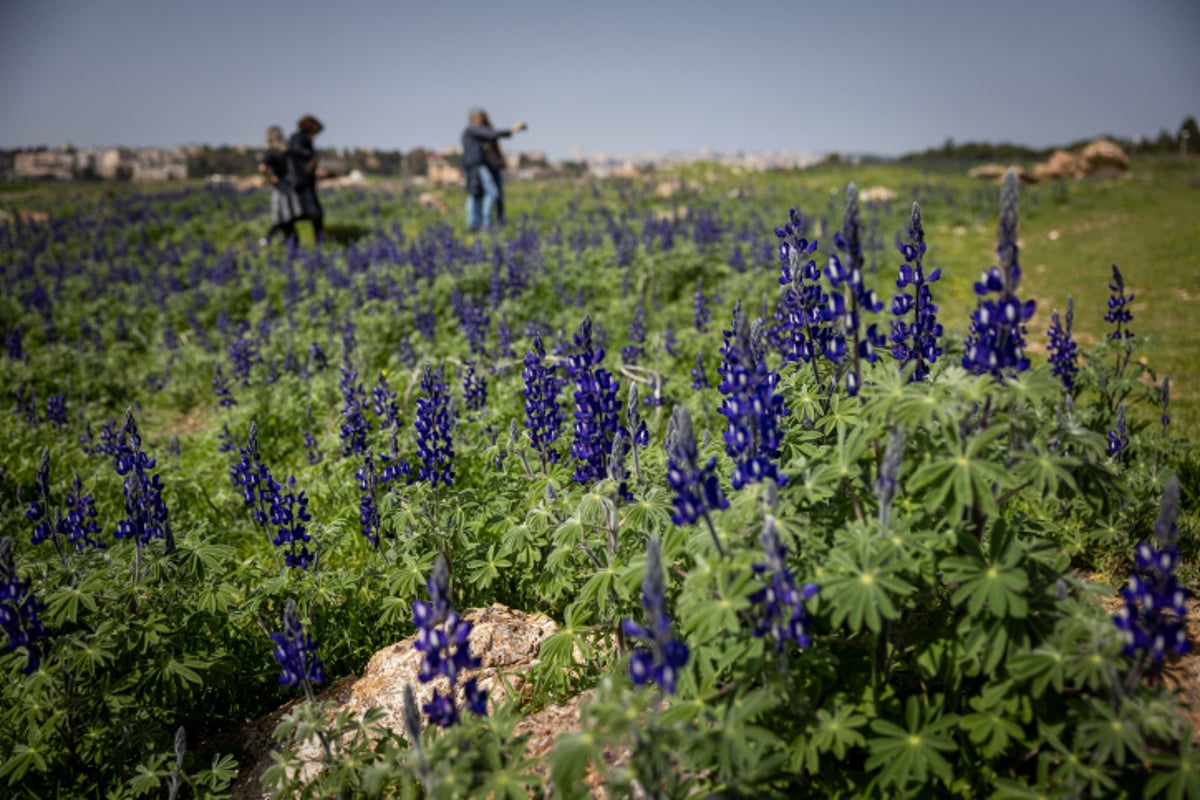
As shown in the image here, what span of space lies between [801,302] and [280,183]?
49.8 feet

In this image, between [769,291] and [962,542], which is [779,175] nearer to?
[769,291]

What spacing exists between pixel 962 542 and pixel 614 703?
1.25 metres

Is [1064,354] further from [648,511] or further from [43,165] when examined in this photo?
[43,165]

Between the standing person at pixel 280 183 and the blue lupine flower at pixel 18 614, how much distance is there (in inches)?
510

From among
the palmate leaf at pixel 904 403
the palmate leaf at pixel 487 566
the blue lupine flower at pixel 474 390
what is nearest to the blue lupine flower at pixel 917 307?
the palmate leaf at pixel 904 403

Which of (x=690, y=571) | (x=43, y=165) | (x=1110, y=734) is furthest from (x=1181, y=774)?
(x=43, y=165)

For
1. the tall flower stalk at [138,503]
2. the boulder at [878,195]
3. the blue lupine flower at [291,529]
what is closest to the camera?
the tall flower stalk at [138,503]

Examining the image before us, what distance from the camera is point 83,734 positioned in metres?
2.91

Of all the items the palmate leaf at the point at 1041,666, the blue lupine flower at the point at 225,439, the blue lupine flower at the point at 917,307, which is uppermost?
the blue lupine flower at the point at 917,307

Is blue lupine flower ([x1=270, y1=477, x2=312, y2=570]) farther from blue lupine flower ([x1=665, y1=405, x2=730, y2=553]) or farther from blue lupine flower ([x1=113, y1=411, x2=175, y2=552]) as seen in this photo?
blue lupine flower ([x1=665, y1=405, x2=730, y2=553])

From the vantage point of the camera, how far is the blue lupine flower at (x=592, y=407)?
322 cm

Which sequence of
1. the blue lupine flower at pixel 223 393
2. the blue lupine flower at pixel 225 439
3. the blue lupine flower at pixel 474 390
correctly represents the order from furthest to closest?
the blue lupine flower at pixel 223 393, the blue lupine flower at pixel 225 439, the blue lupine flower at pixel 474 390

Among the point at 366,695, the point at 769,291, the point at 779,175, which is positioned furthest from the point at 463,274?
the point at 779,175

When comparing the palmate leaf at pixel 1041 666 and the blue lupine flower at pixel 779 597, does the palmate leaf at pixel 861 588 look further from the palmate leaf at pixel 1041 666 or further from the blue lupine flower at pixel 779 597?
the palmate leaf at pixel 1041 666
